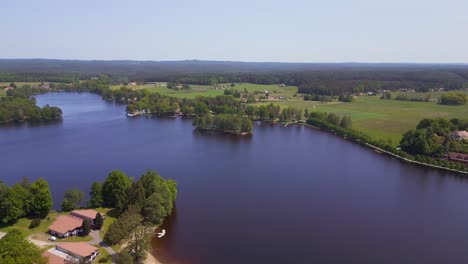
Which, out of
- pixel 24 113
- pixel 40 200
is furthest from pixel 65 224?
pixel 24 113

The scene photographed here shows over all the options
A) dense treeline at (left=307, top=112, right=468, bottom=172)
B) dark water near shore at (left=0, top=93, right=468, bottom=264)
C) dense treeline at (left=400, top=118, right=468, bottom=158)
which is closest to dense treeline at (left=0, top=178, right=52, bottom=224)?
dark water near shore at (left=0, top=93, right=468, bottom=264)

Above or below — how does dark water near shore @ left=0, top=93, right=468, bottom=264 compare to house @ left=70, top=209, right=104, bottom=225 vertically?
below

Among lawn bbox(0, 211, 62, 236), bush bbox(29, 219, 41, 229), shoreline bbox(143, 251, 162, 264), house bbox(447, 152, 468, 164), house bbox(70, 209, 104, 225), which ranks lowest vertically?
shoreline bbox(143, 251, 162, 264)

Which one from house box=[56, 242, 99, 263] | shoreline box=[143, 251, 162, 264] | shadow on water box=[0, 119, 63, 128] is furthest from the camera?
shadow on water box=[0, 119, 63, 128]

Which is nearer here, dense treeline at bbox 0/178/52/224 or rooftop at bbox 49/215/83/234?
rooftop at bbox 49/215/83/234

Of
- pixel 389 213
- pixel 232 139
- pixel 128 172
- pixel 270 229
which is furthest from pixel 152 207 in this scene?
pixel 232 139

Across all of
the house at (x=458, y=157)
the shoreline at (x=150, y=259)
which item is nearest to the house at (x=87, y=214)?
the shoreline at (x=150, y=259)

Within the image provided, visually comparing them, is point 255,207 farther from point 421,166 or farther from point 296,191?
point 421,166

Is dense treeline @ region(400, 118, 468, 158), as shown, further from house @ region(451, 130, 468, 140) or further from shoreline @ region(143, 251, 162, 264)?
shoreline @ region(143, 251, 162, 264)
